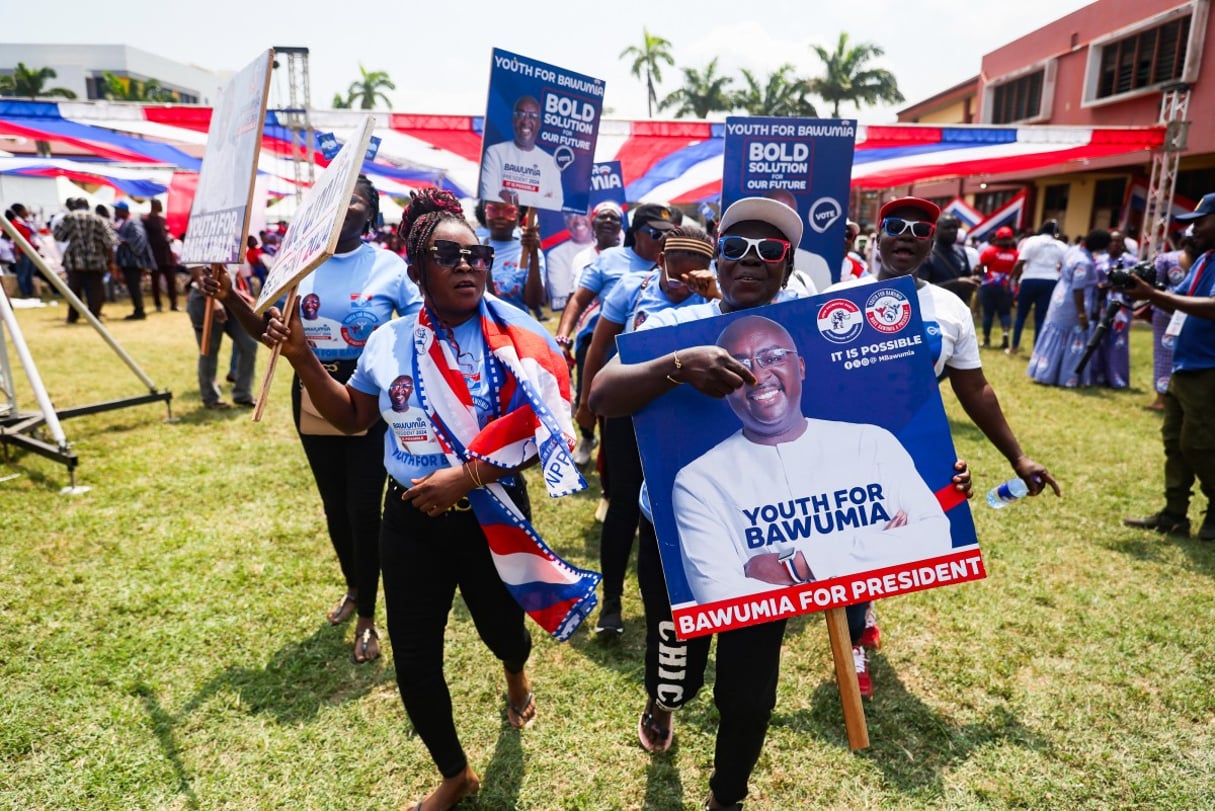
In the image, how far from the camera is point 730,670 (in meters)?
2.21

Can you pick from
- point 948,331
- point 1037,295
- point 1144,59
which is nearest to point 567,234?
point 948,331

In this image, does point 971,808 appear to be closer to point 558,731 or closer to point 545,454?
point 558,731

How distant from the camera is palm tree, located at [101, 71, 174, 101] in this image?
41.9m

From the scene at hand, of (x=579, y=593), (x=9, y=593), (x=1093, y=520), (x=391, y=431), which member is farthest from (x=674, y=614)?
(x=1093, y=520)

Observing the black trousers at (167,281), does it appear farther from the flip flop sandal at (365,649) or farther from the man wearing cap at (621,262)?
the flip flop sandal at (365,649)

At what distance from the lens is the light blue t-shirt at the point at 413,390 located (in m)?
2.30

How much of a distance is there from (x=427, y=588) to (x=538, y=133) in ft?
11.2

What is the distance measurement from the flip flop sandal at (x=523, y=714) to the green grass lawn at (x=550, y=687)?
45 millimetres

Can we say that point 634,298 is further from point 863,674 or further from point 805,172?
point 863,674

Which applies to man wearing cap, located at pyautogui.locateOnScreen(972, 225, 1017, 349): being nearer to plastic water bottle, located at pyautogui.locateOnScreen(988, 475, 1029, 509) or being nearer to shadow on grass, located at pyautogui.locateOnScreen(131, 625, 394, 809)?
plastic water bottle, located at pyautogui.locateOnScreen(988, 475, 1029, 509)

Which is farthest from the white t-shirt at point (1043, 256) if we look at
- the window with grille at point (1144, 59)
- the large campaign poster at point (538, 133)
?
the window with grille at point (1144, 59)

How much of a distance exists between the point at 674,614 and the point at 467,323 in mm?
1149

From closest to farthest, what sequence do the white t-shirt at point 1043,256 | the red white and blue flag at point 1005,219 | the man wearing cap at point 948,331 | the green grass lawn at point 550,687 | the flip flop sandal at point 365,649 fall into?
the green grass lawn at point 550,687 → the man wearing cap at point 948,331 → the flip flop sandal at point 365,649 → the white t-shirt at point 1043,256 → the red white and blue flag at point 1005,219

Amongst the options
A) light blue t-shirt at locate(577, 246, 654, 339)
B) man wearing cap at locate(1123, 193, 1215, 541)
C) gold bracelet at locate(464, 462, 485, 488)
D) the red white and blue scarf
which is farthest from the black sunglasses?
man wearing cap at locate(1123, 193, 1215, 541)
